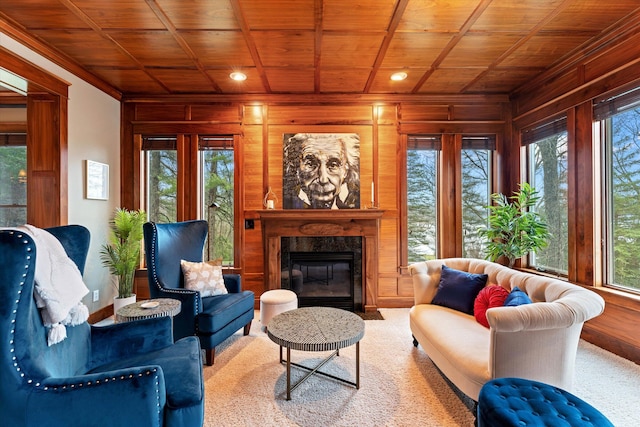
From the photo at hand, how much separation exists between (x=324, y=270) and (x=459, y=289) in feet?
5.86

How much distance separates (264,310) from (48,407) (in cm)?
190

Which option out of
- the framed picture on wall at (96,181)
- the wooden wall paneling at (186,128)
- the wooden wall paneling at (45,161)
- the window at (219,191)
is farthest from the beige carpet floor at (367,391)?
the wooden wall paneling at (186,128)

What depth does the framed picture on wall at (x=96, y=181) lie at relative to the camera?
3354 mm

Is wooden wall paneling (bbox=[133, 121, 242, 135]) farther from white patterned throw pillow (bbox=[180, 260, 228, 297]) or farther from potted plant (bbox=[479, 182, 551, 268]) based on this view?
potted plant (bbox=[479, 182, 551, 268])

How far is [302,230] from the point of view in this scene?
12.3 ft

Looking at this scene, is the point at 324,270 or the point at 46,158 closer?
the point at 46,158

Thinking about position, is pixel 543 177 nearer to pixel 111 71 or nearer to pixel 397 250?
pixel 397 250

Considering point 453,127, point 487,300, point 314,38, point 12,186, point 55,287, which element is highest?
point 314,38

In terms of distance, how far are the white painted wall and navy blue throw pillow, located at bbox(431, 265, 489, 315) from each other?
383 cm

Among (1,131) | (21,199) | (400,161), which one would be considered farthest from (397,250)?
(1,131)

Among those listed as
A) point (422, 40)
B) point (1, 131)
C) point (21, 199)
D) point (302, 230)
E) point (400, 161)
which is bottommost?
point (302, 230)

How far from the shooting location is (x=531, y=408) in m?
1.25

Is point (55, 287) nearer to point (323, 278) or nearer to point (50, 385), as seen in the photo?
point (50, 385)

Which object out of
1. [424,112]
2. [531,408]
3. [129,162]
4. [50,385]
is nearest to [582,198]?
[424,112]
